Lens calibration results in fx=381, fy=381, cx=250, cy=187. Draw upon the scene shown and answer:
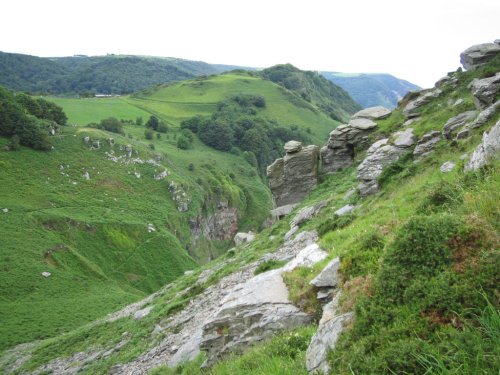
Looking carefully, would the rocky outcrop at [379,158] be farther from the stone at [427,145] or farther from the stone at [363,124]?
the stone at [363,124]

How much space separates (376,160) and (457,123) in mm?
6111

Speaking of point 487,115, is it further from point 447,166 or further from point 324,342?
point 324,342

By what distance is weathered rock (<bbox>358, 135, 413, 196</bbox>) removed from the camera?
2739cm

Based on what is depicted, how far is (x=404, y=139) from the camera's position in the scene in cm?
3177

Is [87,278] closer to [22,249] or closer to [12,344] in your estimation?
[22,249]

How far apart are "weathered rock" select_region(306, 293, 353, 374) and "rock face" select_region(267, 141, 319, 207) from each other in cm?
3992

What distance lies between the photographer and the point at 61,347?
34188 mm

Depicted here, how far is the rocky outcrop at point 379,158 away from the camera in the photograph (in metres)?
27.5

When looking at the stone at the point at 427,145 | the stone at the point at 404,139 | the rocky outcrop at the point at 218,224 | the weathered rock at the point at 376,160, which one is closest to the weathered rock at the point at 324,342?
the weathered rock at the point at 376,160

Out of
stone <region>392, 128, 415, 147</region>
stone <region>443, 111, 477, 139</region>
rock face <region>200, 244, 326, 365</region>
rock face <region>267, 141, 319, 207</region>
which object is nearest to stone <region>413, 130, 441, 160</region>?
stone <region>443, 111, 477, 139</region>

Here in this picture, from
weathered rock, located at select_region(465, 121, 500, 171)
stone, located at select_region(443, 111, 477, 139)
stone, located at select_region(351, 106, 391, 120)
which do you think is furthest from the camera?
stone, located at select_region(351, 106, 391, 120)

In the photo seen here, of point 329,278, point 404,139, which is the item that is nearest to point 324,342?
point 329,278

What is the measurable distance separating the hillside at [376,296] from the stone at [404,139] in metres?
2.90

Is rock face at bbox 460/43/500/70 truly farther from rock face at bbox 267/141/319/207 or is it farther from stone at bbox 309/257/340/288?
stone at bbox 309/257/340/288
